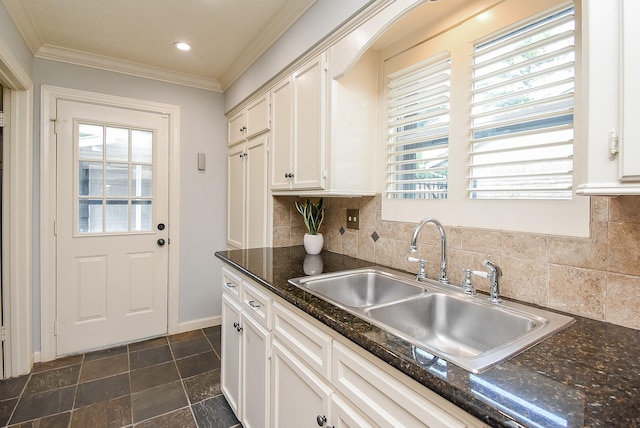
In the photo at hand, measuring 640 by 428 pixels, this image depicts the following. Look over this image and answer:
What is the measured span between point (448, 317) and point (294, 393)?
2.22ft

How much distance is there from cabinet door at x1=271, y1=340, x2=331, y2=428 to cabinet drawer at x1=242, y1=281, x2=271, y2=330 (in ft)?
0.41

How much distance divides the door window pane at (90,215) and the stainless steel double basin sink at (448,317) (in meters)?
2.14

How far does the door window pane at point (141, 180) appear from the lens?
2.75 m

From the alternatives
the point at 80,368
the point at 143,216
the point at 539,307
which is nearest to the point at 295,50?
the point at 539,307

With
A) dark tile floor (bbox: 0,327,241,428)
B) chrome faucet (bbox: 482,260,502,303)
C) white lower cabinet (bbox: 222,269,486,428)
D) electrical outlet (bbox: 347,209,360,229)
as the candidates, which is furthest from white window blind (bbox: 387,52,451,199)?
dark tile floor (bbox: 0,327,241,428)

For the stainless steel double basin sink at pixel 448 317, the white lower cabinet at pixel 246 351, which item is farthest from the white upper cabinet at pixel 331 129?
the white lower cabinet at pixel 246 351

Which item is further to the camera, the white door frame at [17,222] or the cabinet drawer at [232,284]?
the white door frame at [17,222]

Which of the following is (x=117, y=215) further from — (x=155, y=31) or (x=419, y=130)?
(x=419, y=130)

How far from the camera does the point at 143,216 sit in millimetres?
2811

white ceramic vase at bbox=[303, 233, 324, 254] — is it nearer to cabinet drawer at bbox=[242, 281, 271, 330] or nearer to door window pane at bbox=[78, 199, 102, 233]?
cabinet drawer at bbox=[242, 281, 271, 330]

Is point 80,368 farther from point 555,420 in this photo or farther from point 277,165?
point 555,420

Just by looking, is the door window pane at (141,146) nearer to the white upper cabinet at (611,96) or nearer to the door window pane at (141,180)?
the door window pane at (141,180)

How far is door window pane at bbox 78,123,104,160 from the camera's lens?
256cm

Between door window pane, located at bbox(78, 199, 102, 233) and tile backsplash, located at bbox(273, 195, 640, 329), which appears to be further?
door window pane, located at bbox(78, 199, 102, 233)
